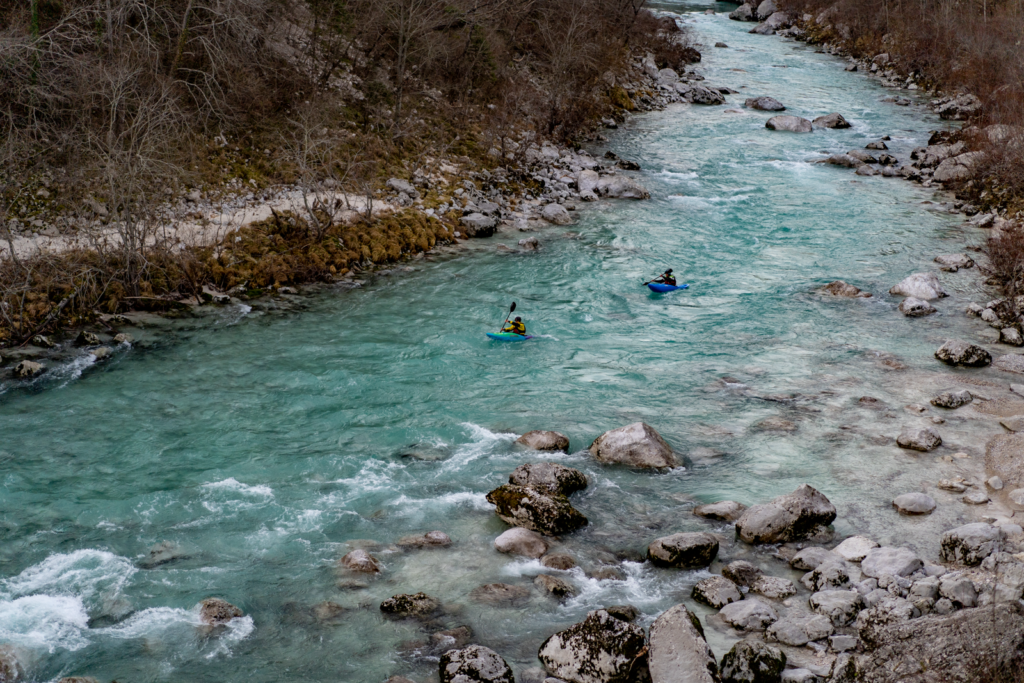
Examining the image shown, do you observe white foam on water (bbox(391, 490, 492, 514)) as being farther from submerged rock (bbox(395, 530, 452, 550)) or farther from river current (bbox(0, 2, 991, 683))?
submerged rock (bbox(395, 530, 452, 550))

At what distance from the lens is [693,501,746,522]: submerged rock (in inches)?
426

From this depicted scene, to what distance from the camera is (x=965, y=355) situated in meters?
14.6

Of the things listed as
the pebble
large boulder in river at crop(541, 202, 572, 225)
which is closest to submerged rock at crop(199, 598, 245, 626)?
the pebble

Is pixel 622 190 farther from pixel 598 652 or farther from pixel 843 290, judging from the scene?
pixel 598 652

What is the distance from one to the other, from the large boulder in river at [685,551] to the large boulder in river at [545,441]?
268cm

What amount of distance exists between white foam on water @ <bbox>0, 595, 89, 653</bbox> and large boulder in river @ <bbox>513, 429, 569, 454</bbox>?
19.4 feet

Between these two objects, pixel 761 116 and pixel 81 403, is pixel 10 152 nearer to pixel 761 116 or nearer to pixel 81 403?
pixel 81 403

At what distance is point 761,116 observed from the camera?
31.7 meters

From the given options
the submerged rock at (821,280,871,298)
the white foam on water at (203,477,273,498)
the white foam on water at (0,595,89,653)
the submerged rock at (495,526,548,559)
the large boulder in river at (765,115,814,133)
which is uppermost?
the large boulder in river at (765,115,814,133)

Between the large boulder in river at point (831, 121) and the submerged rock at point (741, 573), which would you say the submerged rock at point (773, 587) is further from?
the large boulder in river at point (831, 121)

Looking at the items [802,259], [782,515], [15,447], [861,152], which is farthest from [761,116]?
[15,447]

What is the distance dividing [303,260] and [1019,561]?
1385 cm

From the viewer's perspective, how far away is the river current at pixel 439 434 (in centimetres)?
909

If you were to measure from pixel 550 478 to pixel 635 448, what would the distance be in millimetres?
1527
